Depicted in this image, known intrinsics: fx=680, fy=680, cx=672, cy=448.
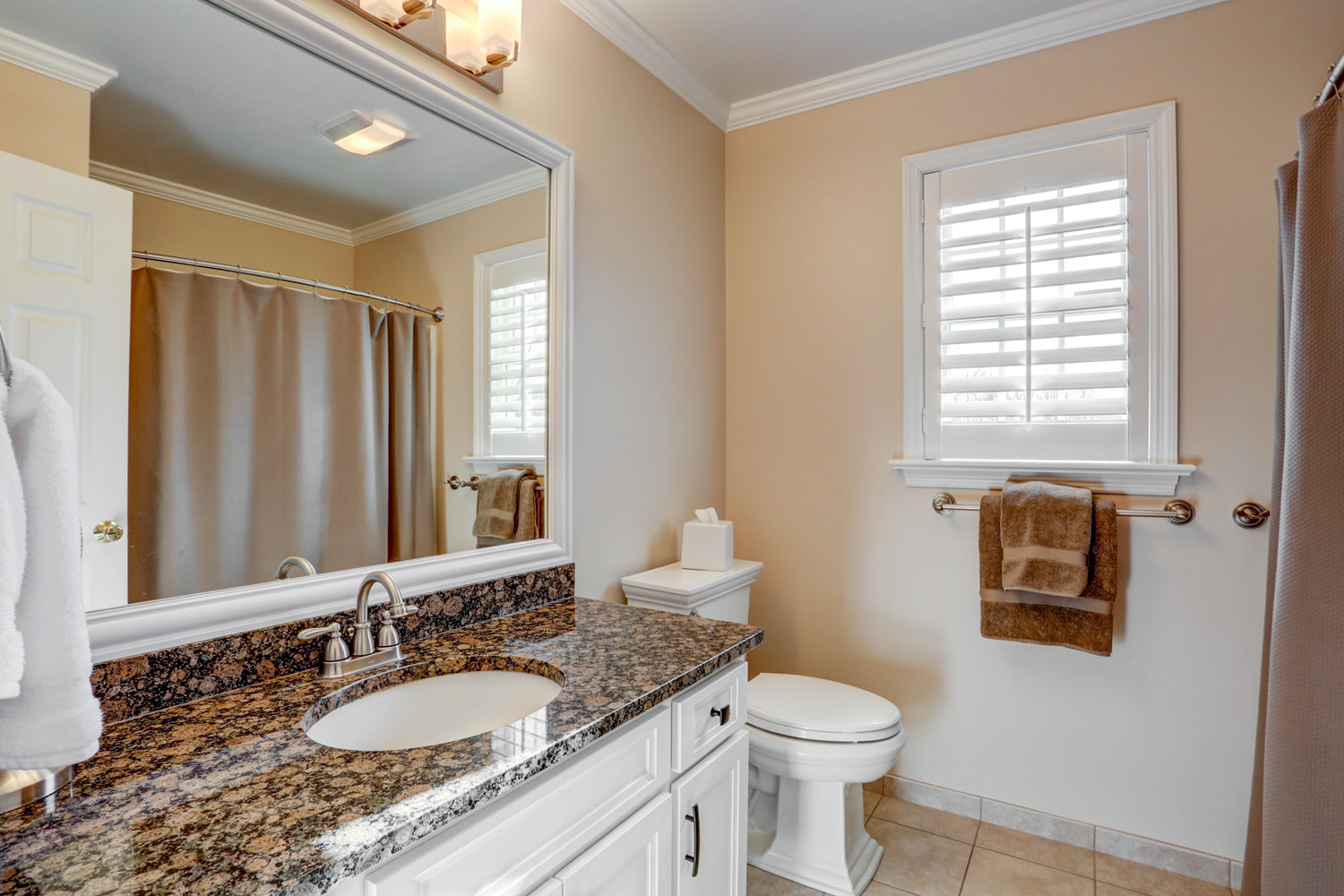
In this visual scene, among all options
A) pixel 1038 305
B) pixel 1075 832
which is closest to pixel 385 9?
pixel 1038 305

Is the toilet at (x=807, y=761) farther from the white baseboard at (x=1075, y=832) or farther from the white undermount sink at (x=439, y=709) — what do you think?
the white undermount sink at (x=439, y=709)

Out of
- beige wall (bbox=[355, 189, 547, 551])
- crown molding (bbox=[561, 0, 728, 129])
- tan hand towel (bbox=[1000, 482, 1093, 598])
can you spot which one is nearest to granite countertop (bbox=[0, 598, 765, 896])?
beige wall (bbox=[355, 189, 547, 551])

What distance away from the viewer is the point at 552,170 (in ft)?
5.70

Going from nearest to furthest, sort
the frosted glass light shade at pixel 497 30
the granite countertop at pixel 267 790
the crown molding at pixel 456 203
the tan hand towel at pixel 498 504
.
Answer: the granite countertop at pixel 267 790 → the crown molding at pixel 456 203 → the frosted glass light shade at pixel 497 30 → the tan hand towel at pixel 498 504

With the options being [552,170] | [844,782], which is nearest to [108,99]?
[552,170]

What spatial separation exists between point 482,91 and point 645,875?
5.34ft

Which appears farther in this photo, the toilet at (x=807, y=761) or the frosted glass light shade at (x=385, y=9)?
the toilet at (x=807, y=761)

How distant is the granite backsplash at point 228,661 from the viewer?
0.97 m

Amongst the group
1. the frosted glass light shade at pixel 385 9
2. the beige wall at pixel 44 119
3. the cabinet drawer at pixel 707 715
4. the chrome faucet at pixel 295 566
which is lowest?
the cabinet drawer at pixel 707 715

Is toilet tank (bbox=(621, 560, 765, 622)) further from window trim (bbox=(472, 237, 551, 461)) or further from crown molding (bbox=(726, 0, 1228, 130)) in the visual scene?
crown molding (bbox=(726, 0, 1228, 130))

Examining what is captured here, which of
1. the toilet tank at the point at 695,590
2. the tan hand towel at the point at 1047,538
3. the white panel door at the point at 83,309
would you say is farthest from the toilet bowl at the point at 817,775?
the white panel door at the point at 83,309

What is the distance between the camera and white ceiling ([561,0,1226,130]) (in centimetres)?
190

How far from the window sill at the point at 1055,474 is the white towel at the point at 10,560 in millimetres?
2039

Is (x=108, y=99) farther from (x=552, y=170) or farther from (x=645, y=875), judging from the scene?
(x=645, y=875)
